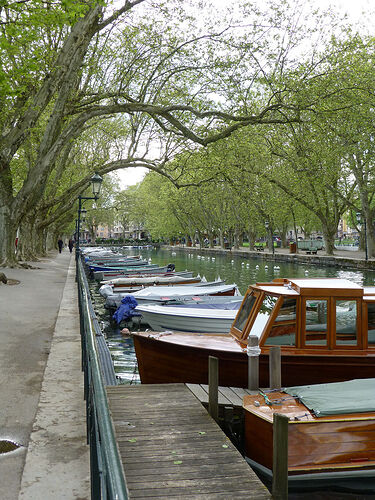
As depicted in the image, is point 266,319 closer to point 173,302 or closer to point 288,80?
point 173,302

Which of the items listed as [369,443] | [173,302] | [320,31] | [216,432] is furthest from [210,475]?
[320,31]

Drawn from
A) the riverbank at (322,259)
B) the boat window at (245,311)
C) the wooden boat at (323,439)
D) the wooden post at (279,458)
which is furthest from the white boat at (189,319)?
the riverbank at (322,259)

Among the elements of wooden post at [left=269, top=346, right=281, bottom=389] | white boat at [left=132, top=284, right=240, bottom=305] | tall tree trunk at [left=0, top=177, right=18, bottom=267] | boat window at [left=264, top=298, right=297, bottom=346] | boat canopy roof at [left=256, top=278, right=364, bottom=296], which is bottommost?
white boat at [left=132, top=284, right=240, bottom=305]

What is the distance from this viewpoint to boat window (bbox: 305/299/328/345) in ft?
25.0

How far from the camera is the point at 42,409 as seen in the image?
5547mm

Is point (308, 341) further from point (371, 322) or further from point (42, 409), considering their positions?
point (42, 409)

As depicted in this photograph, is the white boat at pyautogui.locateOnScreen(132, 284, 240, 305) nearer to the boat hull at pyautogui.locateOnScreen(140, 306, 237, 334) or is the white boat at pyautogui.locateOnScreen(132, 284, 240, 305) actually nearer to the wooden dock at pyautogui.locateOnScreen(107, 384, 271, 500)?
the boat hull at pyautogui.locateOnScreen(140, 306, 237, 334)

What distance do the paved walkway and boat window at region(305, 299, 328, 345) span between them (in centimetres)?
344

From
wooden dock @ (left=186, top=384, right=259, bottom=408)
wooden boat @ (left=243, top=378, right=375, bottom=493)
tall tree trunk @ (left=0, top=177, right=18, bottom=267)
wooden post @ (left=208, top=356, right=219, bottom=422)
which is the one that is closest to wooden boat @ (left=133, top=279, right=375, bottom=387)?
wooden dock @ (left=186, top=384, right=259, bottom=408)

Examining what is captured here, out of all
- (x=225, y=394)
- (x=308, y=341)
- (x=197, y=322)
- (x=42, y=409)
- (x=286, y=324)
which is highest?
(x=286, y=324)

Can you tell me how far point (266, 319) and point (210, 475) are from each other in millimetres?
3563

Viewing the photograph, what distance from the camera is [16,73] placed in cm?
1320

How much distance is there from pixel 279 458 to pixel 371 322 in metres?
3.91

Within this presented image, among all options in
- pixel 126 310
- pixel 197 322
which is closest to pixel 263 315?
pixel 197 322
